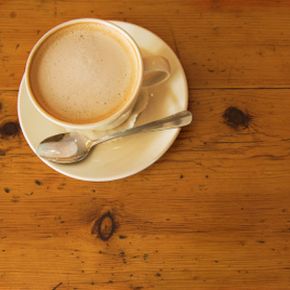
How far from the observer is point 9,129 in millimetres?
690

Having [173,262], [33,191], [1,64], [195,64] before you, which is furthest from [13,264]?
[195,64]

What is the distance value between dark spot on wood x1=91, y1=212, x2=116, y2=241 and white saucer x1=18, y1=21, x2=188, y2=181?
0.24 feet

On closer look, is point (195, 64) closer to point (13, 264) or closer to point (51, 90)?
point (51, 90)

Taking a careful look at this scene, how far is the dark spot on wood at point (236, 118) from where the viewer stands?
2.24ft

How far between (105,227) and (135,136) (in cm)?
16

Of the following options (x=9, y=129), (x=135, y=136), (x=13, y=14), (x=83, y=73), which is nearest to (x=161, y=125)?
(x=135, y=136)

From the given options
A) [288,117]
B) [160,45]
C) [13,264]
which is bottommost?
[13,264]

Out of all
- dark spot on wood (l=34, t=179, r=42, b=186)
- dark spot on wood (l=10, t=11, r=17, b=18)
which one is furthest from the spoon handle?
dark spot on wood (l=10, t=11, r=17, b=18)

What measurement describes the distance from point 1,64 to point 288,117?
55cm

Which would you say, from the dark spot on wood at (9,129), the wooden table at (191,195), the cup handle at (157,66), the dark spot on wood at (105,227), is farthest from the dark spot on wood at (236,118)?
the dark spot on wood at (9,129)

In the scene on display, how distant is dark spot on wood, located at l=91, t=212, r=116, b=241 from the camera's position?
0.64 m

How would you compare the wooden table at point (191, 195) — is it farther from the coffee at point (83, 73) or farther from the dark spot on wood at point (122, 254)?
the coffee at point (83, 73)

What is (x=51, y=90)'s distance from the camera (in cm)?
58

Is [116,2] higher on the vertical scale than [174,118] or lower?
higher
